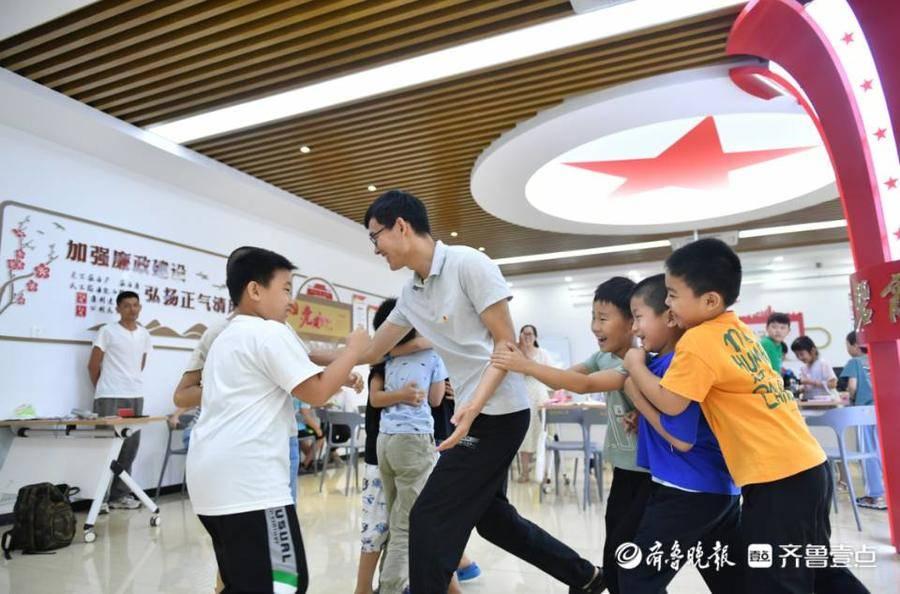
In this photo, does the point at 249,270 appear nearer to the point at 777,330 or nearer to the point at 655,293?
the point at 655,293

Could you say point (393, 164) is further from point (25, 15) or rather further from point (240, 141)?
point (25, 15)

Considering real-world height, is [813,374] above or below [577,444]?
above

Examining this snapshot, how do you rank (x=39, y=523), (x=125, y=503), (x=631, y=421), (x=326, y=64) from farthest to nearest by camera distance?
(x=125, y=503), (x=326, y=64), (x=39, y=523), (x=631, y=421)

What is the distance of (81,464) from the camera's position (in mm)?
4289

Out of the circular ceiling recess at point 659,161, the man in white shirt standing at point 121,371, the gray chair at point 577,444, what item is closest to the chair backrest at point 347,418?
the man in white shirt standing at point 121,371

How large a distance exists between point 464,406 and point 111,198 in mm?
5437

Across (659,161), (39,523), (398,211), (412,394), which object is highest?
(659,161)

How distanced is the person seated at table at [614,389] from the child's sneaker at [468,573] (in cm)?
128

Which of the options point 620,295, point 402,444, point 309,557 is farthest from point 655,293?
point 309,557

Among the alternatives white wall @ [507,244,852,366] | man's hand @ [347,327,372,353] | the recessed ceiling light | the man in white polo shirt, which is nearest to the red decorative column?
the recessed ceiling light

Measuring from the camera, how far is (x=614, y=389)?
1894mm

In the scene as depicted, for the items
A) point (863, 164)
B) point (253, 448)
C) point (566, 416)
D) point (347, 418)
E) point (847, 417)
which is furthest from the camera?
point (347, 418)

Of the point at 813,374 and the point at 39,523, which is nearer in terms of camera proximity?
the point at 39,523

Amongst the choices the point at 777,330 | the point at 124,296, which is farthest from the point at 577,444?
the point at 124,296
